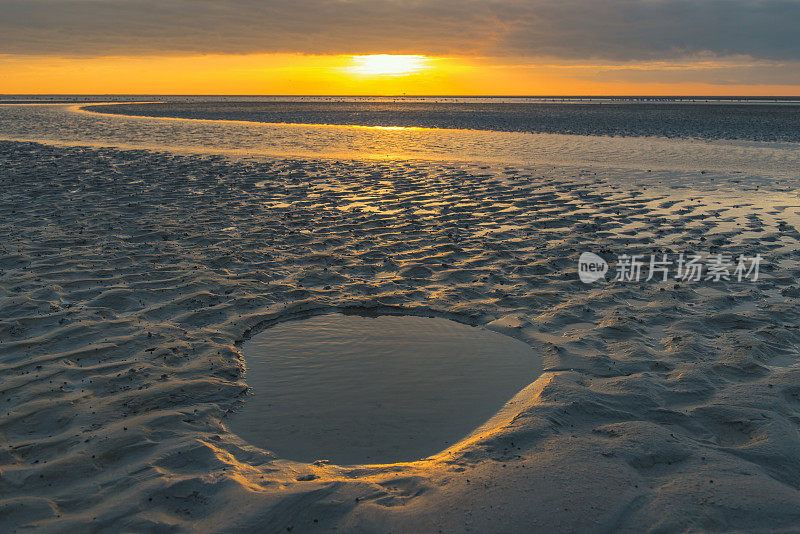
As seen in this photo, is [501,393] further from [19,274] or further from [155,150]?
[155,150]

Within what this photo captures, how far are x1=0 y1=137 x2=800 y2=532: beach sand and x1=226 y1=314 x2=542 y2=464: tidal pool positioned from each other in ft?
0.71

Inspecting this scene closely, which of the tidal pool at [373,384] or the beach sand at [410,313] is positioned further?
the tidal pool at [373,384]

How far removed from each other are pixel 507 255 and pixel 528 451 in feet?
21.7

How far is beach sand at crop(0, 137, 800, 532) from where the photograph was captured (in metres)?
4.65

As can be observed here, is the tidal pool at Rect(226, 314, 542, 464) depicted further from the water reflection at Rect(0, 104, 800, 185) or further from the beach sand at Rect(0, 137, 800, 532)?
the water reflection at Rect(0, 104, 800, 185)

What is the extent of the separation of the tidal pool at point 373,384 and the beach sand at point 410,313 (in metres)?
0.22

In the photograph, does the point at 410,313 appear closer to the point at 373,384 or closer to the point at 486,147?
the point at 373,384

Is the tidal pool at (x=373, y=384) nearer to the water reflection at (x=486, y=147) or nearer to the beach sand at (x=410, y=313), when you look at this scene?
the beach sand at (x=410, y=313)

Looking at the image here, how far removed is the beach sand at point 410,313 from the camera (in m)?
4.65

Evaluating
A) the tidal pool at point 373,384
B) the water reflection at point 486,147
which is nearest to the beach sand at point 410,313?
the tidal pool at point 373,384

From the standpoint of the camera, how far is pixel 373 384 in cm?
672

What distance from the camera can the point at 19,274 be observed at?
9.93m

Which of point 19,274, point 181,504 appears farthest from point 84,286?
point 181,504

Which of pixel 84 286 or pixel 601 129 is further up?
pixel 601 129
